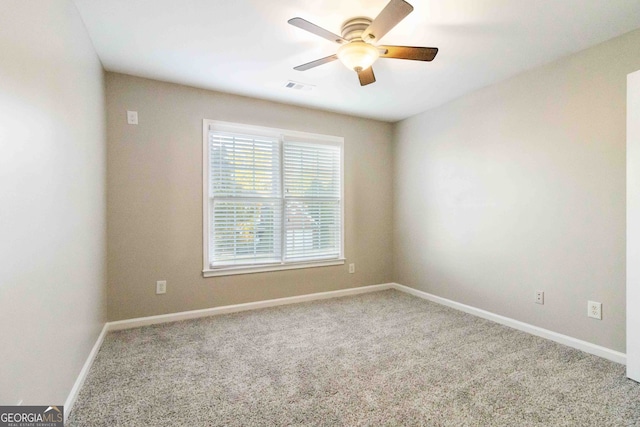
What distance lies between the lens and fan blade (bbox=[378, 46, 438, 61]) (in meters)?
1.97

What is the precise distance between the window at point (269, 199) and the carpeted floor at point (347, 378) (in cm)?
83

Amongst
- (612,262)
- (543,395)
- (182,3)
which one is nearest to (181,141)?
(182,3)

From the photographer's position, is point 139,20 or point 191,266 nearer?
point 139,20

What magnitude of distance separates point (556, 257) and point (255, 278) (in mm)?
2961

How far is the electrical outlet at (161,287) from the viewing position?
10.1 feet

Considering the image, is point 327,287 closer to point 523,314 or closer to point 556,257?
point 523,314

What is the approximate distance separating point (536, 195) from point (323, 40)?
7.56 ft

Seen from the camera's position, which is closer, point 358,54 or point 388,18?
point 388,18

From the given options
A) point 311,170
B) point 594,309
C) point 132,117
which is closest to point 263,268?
point 311,170

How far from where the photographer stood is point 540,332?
2.73 meters

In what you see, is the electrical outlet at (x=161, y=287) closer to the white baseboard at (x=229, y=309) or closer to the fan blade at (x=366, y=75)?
the white baseboard at (x=229, y=309)

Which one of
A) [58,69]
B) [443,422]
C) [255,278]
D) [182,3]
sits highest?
[182,3]

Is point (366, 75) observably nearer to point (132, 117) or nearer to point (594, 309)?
point (132, 117)

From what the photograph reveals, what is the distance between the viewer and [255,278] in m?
3.54
